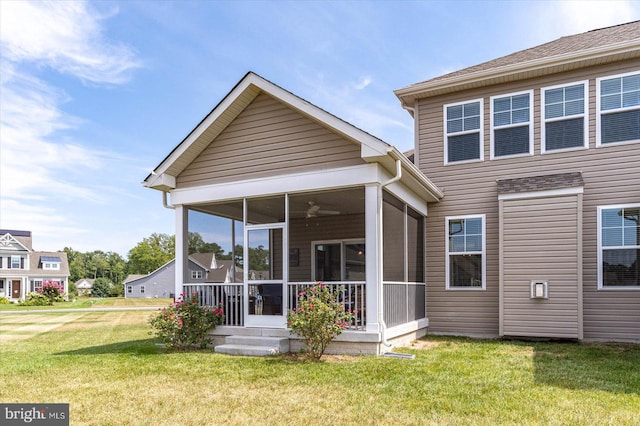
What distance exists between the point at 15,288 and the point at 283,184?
42474 millimetres

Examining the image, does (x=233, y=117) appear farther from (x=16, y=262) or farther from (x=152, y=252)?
(x=152, y=252)

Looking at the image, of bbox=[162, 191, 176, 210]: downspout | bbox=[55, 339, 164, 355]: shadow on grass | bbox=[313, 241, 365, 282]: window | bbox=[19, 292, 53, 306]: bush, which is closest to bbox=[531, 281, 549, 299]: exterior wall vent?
bbox=[313, 241, 365, 282]: window

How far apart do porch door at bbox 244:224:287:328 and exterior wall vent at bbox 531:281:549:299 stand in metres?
4.88

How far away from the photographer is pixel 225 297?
342 inches

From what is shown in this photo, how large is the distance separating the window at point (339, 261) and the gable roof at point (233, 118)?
3.05 metres

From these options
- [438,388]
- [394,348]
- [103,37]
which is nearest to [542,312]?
[394,348]

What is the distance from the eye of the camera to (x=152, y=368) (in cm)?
662

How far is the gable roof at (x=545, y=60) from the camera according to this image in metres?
8.88

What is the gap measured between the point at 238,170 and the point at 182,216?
62.2 inches

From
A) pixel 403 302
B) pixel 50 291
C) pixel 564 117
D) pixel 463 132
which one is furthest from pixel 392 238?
pixel 50 291

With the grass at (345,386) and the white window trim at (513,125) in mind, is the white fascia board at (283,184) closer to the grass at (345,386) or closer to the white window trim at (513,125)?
the grass at (345,386)

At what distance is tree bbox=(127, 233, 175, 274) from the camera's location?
216 feet

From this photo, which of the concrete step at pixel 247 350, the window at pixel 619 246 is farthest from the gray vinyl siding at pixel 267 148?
the window at pixel 619 246

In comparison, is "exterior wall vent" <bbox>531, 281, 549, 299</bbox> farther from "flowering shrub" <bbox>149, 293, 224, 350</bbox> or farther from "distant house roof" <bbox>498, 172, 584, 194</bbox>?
"flowering shrub" <bbox>149, 293, 224, 350</bbox>
